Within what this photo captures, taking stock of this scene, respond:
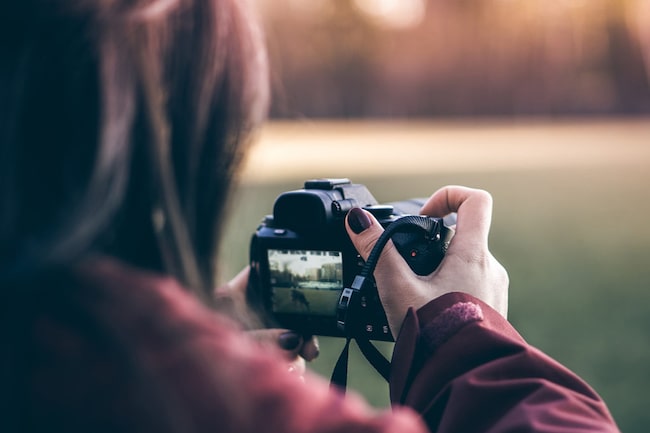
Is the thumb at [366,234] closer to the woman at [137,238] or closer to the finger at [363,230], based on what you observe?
the finger at [363,230]

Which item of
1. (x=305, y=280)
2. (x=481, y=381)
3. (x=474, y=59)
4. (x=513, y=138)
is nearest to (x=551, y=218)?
(x=305, y=280)

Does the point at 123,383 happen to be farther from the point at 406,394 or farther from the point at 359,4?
the point at 359,4

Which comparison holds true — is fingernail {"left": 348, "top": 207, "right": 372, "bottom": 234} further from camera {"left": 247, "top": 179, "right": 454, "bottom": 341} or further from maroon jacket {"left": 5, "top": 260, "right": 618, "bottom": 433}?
maroon jacket {"left": 5, "top": 260, "right": 618, "bottom": 433}

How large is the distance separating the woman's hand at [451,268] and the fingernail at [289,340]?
14 centimetres

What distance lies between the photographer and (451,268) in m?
0.87

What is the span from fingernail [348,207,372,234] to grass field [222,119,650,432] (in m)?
0.12

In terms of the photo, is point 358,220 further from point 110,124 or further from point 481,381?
point 110,124

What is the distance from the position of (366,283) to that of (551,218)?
23.2 ft

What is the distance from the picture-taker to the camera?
0.94m

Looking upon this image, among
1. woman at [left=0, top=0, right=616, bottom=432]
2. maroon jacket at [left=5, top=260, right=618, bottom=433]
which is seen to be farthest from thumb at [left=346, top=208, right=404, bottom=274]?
maroon jacket at [left=5, top=260, right=618, bottom=433]

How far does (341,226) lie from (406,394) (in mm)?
346

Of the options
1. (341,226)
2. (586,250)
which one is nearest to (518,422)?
(341,226)

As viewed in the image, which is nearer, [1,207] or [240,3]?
[1,207]

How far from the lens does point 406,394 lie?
2.19ft
